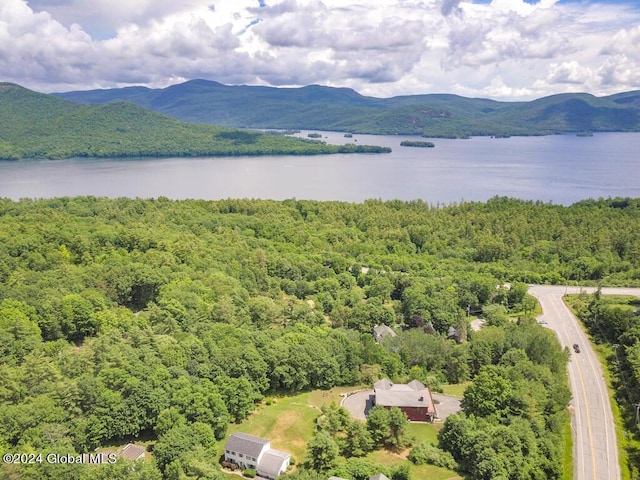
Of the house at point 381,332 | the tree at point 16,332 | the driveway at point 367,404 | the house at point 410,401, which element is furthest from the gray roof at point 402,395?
the tree at point 16,332

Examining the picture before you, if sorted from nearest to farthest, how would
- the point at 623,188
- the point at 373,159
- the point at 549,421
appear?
the point at 549,421 → the point at 623,188 → the point at 373,159

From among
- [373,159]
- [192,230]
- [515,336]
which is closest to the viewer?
[515,336]

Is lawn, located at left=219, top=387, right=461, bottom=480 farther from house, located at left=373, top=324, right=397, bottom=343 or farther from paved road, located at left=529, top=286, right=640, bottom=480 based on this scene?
house, located at left=373, top=324, right=397, bottom=343

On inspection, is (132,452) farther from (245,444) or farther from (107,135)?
(107,135)

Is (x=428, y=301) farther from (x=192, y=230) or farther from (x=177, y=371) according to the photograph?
(x=192, y=230)

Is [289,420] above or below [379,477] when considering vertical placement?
below

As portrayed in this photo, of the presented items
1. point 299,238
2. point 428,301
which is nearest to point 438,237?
point 299,238

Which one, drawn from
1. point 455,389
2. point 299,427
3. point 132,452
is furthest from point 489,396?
point 132,452

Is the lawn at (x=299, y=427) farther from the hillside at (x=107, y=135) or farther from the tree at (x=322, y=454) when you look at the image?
the hillside at (x=107, y=135)
